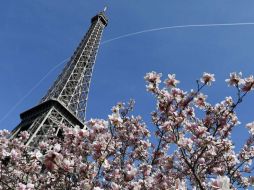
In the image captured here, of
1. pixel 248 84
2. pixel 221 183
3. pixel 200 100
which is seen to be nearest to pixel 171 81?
pixel 200 100

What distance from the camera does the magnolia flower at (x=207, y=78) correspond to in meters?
6.52

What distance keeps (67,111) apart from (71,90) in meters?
6.79

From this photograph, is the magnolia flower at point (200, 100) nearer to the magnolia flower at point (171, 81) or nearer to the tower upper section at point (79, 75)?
the magnolia flower at point (171, 81)

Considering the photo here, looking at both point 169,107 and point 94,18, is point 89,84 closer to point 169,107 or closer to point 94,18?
point 94,18

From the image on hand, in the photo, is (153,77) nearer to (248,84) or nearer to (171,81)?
(171,81)

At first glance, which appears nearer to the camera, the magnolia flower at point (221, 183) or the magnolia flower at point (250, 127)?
the magnolia flower at point (221, 183)

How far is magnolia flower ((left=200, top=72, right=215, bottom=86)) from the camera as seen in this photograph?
21.4 feet

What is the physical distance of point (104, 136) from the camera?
5871 mm

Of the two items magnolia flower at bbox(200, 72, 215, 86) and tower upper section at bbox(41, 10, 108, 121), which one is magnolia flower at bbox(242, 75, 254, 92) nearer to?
magnolia flower at bbox(200, 72, 215, 86)

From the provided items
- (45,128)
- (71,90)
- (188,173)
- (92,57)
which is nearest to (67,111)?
(45,128)

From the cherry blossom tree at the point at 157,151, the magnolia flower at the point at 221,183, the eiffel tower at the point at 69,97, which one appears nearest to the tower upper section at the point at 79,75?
the eiffel tower at the point at 69,97

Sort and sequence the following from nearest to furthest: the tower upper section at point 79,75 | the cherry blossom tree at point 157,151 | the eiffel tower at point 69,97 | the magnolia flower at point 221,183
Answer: the magnolia flower at point 221,183 < the cherry blossom tree at point 157,151 < the eiffel tower at point 69,97 < the tower upper section at point 79,75

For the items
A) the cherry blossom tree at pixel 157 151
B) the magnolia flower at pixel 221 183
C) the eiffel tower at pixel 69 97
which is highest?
the eiffel tower at pixel 69 97

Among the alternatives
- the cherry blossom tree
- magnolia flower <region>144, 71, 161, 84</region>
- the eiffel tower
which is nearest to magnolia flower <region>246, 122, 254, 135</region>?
the cherry blossom tree
